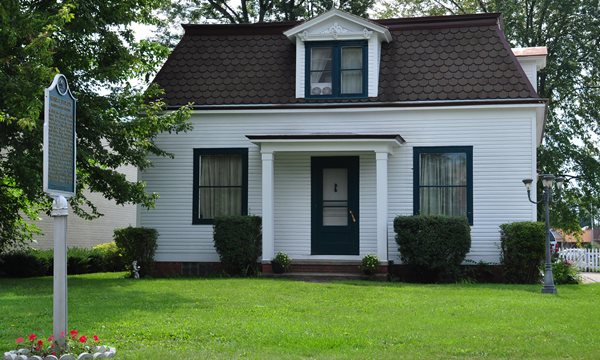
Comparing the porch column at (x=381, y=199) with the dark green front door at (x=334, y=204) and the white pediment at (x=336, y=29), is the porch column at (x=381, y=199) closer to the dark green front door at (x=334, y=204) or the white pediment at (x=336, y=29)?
the dark green front door at (x=334, y=204)

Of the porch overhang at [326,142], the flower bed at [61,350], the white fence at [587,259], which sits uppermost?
the porch overhang at [326,142]

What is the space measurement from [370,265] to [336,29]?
5.93 metres

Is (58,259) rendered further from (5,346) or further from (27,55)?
(27,55)

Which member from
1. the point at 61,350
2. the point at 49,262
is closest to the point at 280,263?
the point at 49,262

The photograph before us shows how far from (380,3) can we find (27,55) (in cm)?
2145

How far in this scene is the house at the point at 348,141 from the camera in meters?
19.7

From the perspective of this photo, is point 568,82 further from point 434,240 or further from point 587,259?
point 434,240

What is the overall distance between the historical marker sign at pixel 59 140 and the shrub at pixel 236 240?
10544 millimetres

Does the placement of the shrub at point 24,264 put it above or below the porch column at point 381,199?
below

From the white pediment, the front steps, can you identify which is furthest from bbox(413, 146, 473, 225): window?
the white pediment

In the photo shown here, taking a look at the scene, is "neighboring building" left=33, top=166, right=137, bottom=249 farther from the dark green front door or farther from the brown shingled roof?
the dark green front door

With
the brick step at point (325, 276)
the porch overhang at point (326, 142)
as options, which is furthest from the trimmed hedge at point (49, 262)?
the porch overhang at point (326, 142)

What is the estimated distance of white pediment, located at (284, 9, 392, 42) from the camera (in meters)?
20.5

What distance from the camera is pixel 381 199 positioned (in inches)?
760
